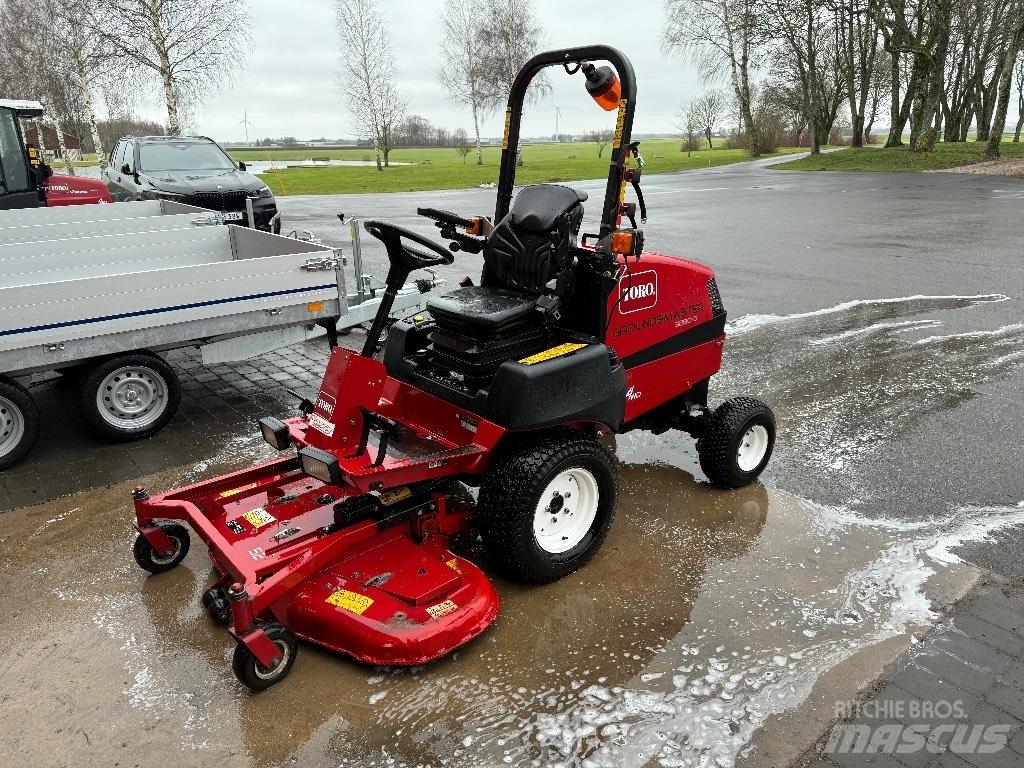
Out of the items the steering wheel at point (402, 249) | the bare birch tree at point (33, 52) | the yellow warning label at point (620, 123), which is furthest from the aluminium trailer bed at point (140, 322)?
the bare birch tree at point (33, 52)

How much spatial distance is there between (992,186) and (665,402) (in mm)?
20925

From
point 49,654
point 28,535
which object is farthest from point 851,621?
point 28,535

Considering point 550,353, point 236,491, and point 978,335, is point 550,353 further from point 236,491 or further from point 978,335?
point 978,335

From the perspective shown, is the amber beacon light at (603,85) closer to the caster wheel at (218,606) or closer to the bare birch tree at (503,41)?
the caster wheel at (218,606)

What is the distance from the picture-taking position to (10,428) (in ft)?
15.8

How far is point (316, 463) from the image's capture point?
122 inches

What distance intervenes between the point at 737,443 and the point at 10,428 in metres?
4.42

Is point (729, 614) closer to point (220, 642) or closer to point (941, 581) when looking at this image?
point (941, 581)

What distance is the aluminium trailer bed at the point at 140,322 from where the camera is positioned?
467 centimetres

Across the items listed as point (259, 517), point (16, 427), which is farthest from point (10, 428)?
point (259, 517)

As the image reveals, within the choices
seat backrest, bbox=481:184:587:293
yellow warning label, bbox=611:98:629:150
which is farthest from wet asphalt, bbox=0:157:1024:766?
yellow warning label, bbox=611:98:629:150

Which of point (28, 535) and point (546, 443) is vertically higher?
point (546, 443)

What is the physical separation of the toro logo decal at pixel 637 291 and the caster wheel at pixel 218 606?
224 cm

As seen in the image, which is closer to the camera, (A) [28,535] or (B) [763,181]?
(A) [28,535]
